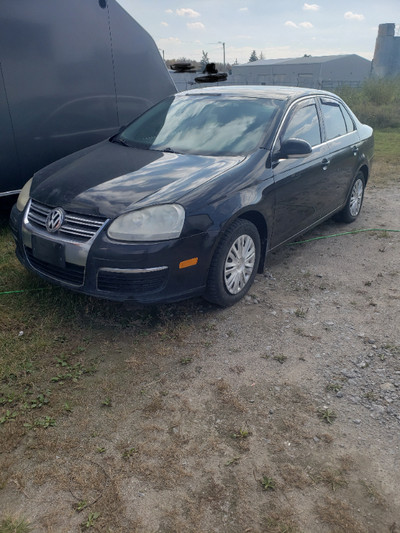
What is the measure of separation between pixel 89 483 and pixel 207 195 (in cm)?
208

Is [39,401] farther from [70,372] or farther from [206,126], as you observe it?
[206,126]

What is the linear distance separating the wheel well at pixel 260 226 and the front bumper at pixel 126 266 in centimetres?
61

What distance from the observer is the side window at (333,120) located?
5.18m

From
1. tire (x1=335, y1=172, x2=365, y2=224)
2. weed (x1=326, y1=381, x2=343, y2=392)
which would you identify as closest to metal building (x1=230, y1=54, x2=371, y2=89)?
tire (x1=335, y1=172, x2=365, y2=224)

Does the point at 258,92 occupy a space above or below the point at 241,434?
above

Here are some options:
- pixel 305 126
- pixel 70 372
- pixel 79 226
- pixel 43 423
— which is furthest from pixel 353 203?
pixel 43 423

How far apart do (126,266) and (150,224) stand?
340 millimetres

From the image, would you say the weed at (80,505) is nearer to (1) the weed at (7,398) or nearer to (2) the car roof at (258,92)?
(1) the weed at (7,398)

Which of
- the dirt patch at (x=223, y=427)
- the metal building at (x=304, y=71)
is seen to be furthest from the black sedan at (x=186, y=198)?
the metal building at (x=304, y=71)

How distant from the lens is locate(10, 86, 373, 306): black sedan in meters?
3.27

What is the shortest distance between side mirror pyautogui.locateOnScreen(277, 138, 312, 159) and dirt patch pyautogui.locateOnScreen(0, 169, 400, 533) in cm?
128

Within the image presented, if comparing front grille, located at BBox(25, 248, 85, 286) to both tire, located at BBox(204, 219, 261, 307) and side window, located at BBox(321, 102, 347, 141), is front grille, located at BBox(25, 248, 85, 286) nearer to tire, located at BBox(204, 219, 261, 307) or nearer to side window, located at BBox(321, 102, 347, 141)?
tire, located at BBox(204, 219, 261, 307)

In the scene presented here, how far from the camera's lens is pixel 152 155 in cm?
414

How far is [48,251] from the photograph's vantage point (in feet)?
11.3
